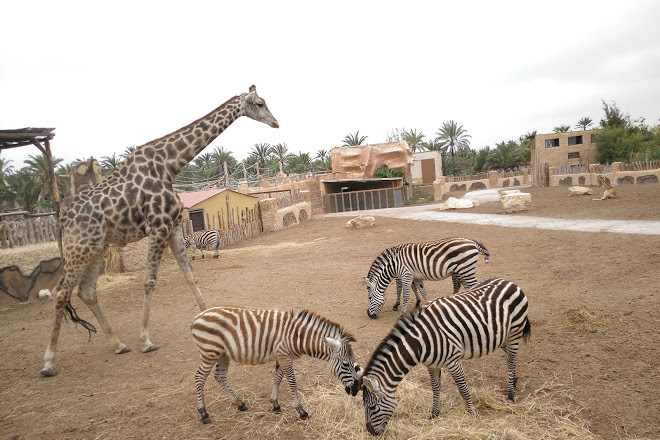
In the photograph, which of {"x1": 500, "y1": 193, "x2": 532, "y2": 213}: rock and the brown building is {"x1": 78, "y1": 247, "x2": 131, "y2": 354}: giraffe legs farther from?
A: the brown building

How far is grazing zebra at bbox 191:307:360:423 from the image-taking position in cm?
411

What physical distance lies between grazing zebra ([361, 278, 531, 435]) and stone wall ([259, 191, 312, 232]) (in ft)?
59.2

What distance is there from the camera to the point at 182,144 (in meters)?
6.66

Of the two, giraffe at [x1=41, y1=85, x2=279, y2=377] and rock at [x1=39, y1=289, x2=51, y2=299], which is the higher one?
giraffe at [x1=41, y1=85, x2=279, y2=377]

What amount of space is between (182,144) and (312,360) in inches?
157

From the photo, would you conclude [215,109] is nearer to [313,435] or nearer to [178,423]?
[178,423]

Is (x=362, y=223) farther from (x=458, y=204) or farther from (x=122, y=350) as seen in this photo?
(x=122, y=350)

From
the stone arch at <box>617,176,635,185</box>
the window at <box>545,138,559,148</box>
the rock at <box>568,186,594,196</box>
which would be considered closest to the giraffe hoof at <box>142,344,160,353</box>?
the rock at <box>568,186,594,196</box>

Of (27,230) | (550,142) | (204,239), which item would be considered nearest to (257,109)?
(27,230)

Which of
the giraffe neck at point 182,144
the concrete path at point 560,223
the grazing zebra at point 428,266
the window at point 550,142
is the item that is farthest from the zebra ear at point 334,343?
the window at point 550,142

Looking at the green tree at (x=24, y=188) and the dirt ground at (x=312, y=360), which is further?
the green tree at (x=24, y=188)

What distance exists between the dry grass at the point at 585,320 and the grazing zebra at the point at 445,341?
1738 millimetres

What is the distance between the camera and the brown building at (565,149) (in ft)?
133

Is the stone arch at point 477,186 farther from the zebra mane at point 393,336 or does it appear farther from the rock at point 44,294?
the zebra mane at point 393,336
